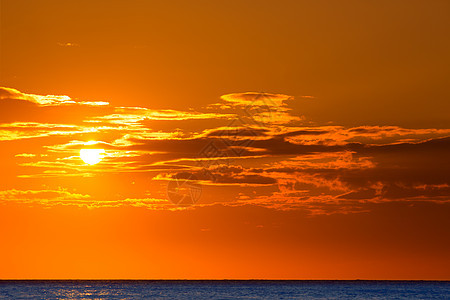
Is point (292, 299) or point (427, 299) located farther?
point (427, 299)

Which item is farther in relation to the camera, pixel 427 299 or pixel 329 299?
pixel 427 299

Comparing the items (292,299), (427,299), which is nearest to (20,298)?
(292,299)

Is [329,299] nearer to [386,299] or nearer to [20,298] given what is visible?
[386,299]

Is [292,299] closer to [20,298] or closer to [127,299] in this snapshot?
[127,299]

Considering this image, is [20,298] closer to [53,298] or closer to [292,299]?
[53,298]

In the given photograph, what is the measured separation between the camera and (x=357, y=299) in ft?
468

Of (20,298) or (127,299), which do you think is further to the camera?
(20,298)

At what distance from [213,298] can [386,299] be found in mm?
29794

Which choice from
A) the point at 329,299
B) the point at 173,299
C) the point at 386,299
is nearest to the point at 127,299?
the point at 173,299

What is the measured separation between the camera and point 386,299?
474 ft

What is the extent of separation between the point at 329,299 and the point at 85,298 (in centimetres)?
4248

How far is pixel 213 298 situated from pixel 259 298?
313 inches

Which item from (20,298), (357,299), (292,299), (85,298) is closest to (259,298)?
(292,299)

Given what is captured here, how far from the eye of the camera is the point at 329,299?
141 metres
